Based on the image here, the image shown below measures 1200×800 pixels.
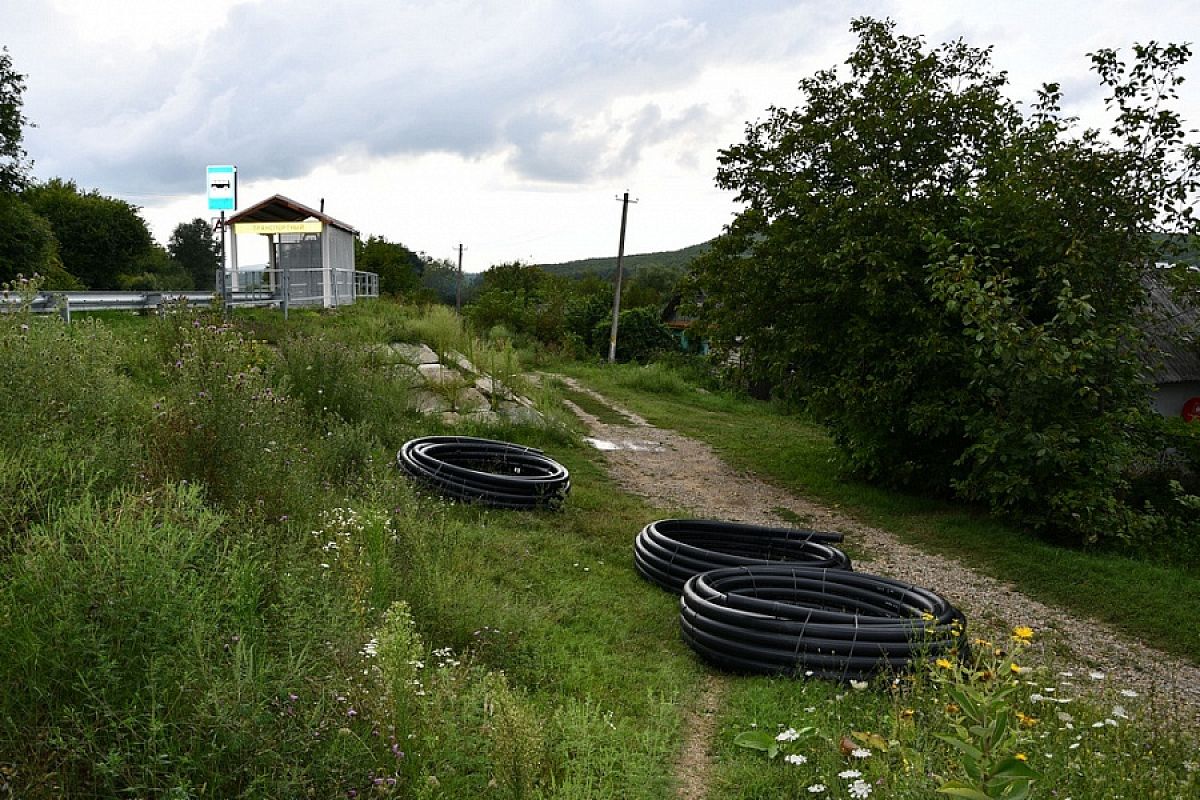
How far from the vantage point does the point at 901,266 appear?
38.6 feet

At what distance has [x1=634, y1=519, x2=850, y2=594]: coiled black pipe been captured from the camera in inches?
297

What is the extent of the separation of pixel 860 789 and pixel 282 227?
985 inches

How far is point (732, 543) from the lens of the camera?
8.70m

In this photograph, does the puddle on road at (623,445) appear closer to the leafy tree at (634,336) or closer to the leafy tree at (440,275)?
the leafy tree at (634,336)

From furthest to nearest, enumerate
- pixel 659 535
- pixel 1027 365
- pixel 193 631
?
pixel 1027 365 → pixel 659 535 → pixel 193 631

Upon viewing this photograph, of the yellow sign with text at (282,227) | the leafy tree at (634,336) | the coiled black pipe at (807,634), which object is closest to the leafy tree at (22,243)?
the yellow sign with text at (282,227)

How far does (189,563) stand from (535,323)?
33.5 meters

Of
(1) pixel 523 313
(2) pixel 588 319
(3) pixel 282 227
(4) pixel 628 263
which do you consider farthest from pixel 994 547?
(4) pixel 628 263

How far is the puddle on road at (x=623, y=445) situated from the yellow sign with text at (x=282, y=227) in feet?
45.3

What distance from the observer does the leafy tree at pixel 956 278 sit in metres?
10.4

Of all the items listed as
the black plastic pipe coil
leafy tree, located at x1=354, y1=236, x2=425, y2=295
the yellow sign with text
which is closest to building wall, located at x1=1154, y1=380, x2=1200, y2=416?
the black plastic pipe coil

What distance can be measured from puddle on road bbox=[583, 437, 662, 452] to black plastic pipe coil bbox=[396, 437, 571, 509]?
4.11 m

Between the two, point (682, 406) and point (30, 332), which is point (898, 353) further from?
point (682, 406)

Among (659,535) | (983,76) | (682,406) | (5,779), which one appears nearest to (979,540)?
(659,535)
